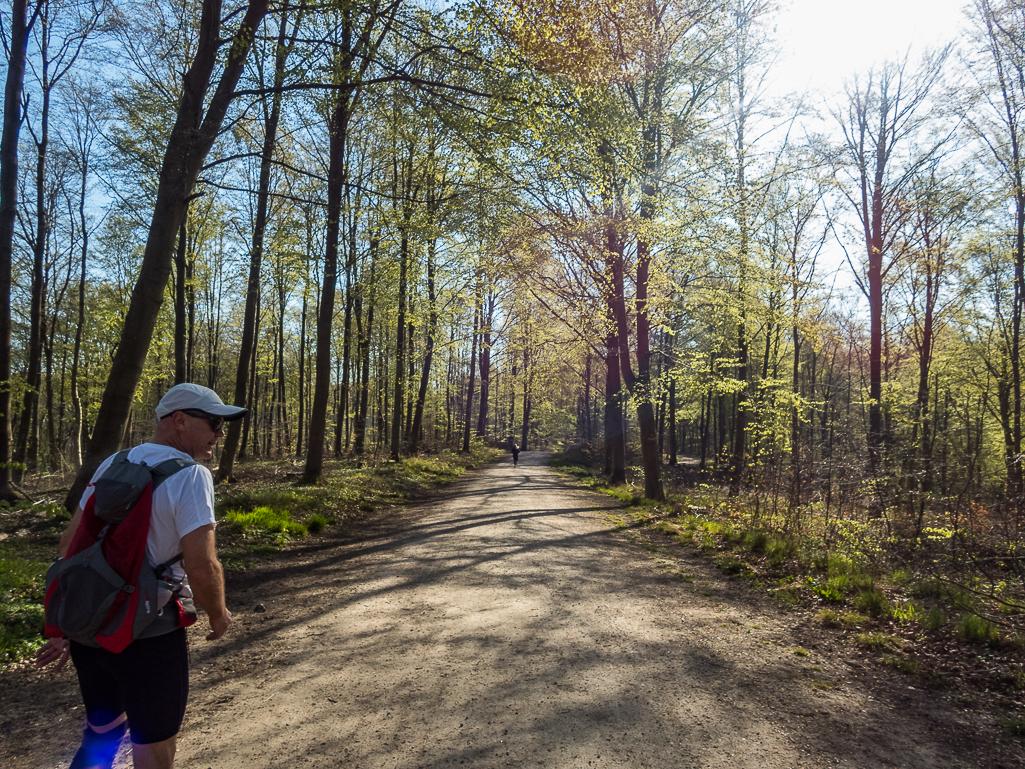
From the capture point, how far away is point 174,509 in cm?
218

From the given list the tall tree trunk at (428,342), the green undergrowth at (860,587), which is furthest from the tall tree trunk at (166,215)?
the tall tree trunk at (428,342)

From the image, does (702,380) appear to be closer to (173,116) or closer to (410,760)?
(410,760)

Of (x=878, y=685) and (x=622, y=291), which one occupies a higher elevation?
(x=622, y=291)

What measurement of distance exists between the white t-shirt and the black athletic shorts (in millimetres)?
294

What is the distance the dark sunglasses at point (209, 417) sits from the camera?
247 cm

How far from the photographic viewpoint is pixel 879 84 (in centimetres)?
1834

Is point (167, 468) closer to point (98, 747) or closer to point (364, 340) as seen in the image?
point (98, 747)

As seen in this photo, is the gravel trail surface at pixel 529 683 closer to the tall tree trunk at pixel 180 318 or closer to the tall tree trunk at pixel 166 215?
the tall tree trunk at pixel 166 215

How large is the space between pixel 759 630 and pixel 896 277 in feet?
62.7

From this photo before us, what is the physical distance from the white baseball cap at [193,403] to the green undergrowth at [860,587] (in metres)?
5.64

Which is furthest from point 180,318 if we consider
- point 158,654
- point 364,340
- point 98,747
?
point 158,654

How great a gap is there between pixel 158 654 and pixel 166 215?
6.76 metres

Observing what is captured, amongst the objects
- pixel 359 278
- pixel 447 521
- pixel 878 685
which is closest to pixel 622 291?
pixel 447 521

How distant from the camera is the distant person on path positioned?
6.96ft
